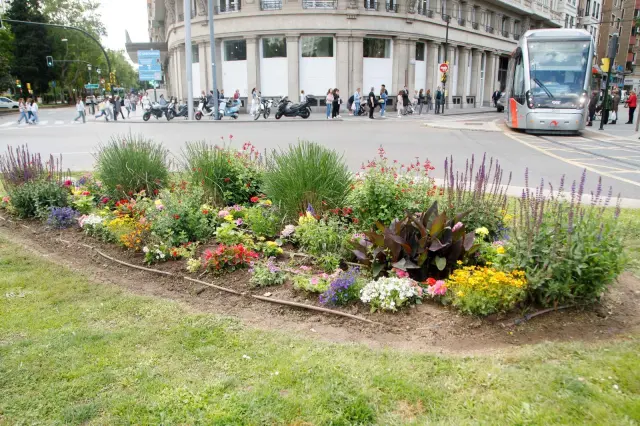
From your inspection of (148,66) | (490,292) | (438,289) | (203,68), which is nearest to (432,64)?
(203,68)

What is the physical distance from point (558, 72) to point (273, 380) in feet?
62.2

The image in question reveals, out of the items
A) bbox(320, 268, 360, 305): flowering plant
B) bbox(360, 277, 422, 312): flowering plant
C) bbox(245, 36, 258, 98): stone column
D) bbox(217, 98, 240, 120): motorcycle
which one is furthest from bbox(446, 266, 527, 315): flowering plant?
bbox(245, 36, 258, 98): stone column

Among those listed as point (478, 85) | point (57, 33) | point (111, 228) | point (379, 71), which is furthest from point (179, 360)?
point (57, 33)

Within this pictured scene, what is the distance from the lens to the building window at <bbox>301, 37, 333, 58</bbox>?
34812mm

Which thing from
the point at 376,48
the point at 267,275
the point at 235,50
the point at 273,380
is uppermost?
the point at 376,48

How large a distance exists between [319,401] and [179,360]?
1.04 meters

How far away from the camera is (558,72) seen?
1836 centimetres

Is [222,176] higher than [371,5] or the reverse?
the reverse

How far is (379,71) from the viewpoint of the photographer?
36438 millimetres

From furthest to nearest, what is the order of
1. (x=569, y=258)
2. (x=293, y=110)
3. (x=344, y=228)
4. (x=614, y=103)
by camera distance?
(x=293, y=110)
(x=614, y=103)
(x=344, y=228)
(x=569, y=258)

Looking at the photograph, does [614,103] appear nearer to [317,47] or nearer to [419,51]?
[419,51]

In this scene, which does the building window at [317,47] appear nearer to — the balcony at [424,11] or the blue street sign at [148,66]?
the balcony at [424,11]

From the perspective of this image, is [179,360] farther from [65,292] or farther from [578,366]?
[578,366]

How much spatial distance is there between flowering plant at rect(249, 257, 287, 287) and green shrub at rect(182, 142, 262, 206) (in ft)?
6.43
